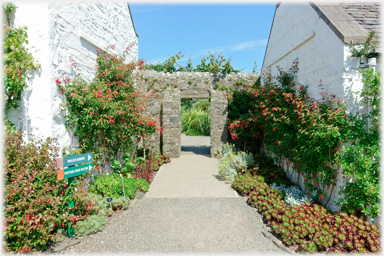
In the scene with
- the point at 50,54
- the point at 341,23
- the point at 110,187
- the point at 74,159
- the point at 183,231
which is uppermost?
the point at 341,23

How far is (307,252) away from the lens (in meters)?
3.18

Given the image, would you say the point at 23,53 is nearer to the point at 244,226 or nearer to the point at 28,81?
the point at 28,81

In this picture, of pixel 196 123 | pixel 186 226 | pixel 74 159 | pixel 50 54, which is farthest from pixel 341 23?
pixel 196 123

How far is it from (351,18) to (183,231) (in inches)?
188

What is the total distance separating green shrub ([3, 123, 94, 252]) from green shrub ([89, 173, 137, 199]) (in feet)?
3.79

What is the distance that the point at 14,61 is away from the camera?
3.68 m

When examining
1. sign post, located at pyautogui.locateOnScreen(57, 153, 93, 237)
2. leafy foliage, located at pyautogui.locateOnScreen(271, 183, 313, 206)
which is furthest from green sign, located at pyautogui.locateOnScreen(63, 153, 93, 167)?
leafy foliage, located at pyautogui.locateOnScreen(271, 183, 313, 206)

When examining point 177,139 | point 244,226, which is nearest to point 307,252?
point 244,226

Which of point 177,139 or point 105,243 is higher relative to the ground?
point 177,139

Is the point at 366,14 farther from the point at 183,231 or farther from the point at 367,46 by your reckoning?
the point at 183,231

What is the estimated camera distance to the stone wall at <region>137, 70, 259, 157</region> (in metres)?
8.81

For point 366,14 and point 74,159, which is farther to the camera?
point 366,14

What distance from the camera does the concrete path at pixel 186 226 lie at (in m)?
3.28

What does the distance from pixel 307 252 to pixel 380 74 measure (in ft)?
9.16
